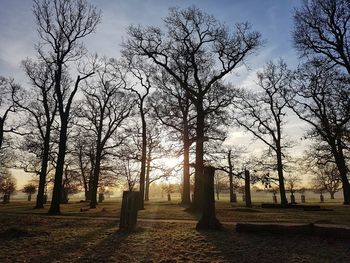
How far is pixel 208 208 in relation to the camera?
12.0 metres

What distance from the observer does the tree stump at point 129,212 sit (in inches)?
466

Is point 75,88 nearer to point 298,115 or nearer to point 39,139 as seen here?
point 39,139

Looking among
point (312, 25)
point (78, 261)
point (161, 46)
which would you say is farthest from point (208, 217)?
point (312, 25)

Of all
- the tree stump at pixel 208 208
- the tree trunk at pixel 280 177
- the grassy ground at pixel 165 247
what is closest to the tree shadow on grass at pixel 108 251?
the grassy ground at pixel 165 247

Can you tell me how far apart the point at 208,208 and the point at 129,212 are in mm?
2842

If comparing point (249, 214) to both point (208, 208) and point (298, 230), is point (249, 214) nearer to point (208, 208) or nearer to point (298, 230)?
point (208, 208)

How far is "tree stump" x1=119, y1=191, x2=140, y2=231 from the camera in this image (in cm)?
1183

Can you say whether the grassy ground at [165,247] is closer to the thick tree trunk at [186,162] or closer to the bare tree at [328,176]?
the thick tree trunk at [186,162]

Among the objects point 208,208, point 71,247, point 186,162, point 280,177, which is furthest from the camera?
point 280,177

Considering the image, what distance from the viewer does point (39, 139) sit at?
33.2 meters

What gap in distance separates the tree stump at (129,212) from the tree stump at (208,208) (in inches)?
91.5

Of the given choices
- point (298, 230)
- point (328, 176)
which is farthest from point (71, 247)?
point (328, 176)

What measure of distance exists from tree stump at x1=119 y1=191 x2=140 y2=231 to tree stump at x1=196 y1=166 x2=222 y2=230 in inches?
91.5

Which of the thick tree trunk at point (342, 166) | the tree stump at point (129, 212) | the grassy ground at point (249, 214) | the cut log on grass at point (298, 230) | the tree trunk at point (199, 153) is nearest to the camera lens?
the cut log on grass at point (298, 230)
